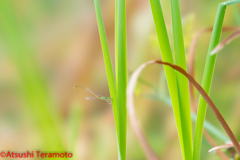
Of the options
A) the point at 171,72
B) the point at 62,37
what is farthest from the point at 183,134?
the point at 62,37

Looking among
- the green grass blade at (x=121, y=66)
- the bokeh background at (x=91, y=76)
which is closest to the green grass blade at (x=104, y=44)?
the green grass blade at (x=121, y=66)

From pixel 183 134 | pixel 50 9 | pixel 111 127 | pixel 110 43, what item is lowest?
pixel 183 134

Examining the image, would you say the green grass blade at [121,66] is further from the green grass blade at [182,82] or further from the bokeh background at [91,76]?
the bokeh background at [91,76]

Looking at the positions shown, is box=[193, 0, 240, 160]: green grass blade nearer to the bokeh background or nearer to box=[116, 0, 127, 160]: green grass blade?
box=[116, 0, 127, 160]: green grass blade

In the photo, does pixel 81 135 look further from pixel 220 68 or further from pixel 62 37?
pixel 220 68

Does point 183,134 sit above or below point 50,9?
below
